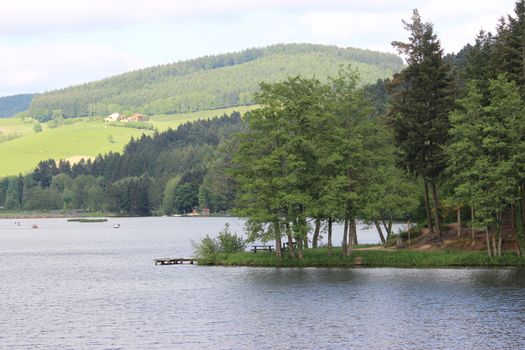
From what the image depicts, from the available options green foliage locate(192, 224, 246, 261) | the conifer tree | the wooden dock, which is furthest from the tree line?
the wooden dock

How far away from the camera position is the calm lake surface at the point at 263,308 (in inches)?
2032

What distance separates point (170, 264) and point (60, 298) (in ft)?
91.5

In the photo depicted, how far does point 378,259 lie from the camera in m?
87.4

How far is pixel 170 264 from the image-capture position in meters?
102

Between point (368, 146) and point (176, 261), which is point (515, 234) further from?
point (176, 261)

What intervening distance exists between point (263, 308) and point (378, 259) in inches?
1010

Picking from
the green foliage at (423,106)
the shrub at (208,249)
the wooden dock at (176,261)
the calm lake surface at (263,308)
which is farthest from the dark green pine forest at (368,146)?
the wooden dock at (176,261)

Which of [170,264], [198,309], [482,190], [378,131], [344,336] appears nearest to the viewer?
[344,336]

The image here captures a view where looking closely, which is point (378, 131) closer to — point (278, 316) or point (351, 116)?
point (351, 116)

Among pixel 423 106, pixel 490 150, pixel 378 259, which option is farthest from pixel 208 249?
pixel 490 150

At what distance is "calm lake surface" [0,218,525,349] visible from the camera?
169 feet

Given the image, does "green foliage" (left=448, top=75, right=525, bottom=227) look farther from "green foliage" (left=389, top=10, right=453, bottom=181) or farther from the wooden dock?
the wooden dock

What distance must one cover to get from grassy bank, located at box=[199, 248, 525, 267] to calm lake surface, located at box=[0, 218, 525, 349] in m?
1.74

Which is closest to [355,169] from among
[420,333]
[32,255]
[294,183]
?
[294,183]
